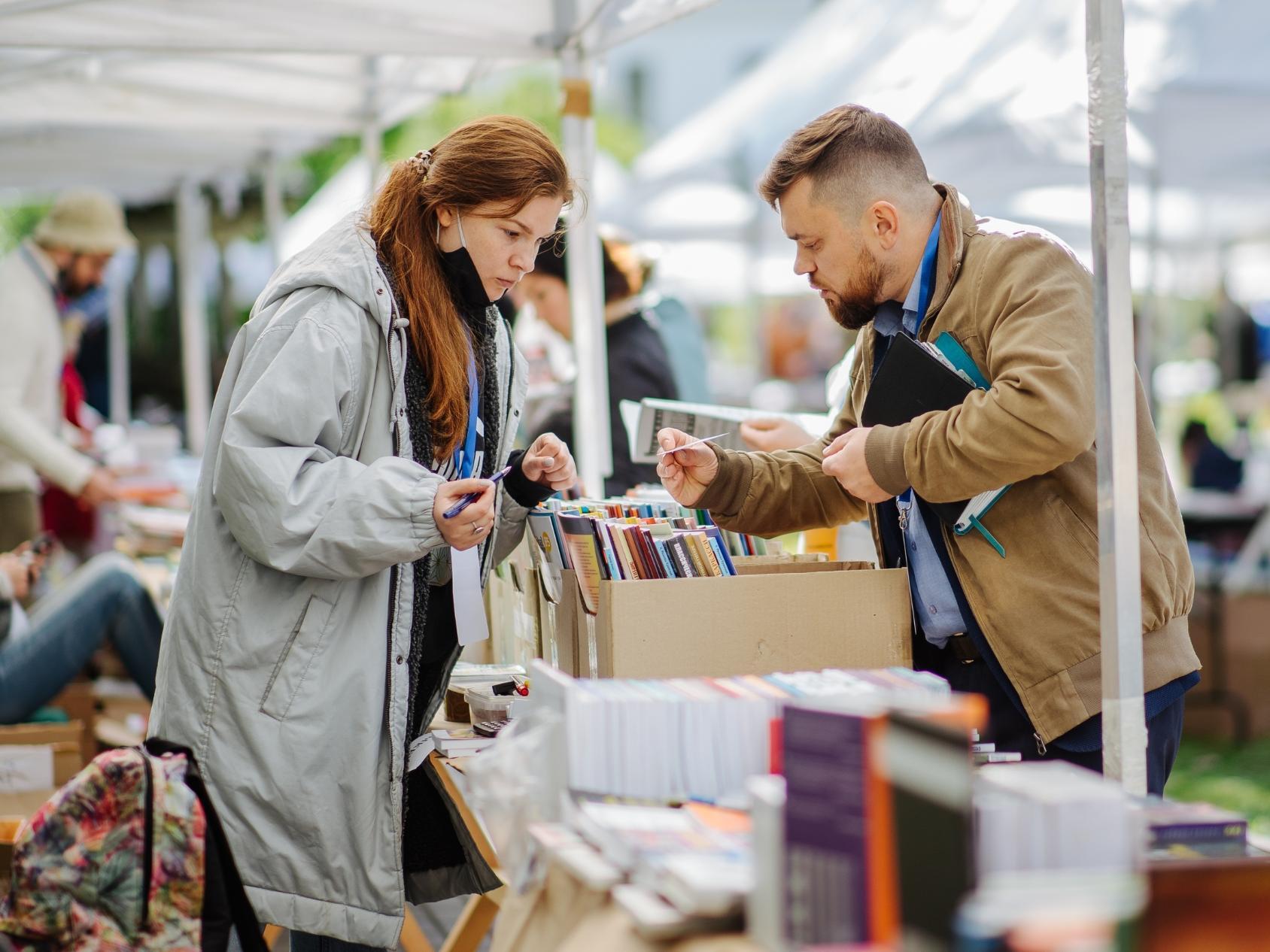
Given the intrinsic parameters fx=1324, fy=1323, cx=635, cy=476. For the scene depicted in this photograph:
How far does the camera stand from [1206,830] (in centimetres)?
144

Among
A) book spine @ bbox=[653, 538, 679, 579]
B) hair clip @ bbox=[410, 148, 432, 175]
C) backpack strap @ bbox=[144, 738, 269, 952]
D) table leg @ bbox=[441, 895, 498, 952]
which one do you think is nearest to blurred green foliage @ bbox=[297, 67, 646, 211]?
table leg @ bbox=[441, 895, 498, 952]

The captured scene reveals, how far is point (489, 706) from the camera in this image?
7.89 feet

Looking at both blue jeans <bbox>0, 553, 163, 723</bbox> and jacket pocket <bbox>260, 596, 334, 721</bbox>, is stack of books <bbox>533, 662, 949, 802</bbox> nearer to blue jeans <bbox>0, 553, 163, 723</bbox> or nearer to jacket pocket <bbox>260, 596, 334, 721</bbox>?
jacket pocket <bbox>260, 596, 334, 721</bbox>

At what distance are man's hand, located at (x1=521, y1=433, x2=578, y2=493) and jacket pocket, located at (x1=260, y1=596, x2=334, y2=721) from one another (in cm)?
51

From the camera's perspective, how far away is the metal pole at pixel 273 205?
6891 millimetres

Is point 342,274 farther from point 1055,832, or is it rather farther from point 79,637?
point 79,637

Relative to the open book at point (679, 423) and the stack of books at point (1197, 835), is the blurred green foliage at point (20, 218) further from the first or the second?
the stack of books at point (1197, 835)

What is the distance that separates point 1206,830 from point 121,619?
11.2 ft

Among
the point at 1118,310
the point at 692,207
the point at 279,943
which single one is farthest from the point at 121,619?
the point at 692,207

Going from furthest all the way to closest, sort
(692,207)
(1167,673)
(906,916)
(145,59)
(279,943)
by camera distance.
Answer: (692,207), (145,59), (279,943), (1167,673), (906,916)

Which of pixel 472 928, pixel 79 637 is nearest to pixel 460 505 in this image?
pixel 472 928

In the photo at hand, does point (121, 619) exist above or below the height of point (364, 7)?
below

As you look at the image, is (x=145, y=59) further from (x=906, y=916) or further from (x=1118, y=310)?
(x=906, y=916)

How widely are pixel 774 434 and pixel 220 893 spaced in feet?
4.58
